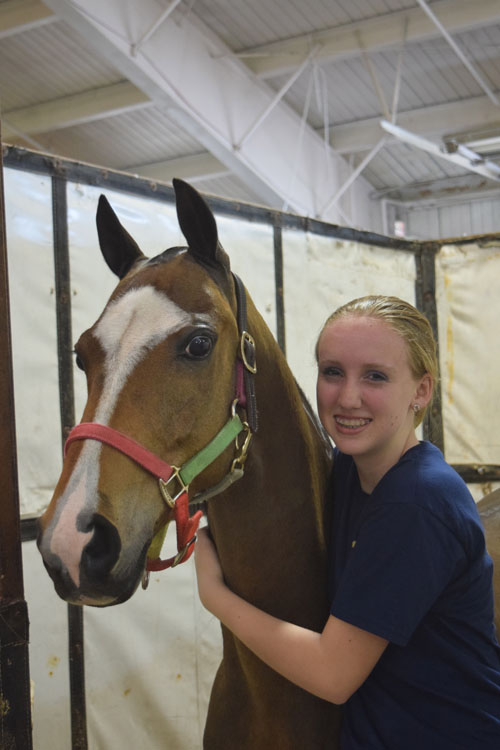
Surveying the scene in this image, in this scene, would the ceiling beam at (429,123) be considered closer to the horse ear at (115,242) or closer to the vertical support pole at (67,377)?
the vertical support pole at (67,377)

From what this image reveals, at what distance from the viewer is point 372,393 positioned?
112cm

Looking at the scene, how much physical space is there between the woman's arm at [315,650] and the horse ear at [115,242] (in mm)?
633

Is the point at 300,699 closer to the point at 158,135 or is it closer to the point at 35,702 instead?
the point at 35,702

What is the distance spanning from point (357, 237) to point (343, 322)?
5.80 ft

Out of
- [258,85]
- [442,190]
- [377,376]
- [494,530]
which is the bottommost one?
[494,530]

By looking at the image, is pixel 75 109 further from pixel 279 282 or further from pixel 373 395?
pixel 373 395

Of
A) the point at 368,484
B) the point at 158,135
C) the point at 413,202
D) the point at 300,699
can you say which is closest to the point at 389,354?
the point at 368,484

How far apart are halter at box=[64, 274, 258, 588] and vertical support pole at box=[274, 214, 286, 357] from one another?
1.42 meters

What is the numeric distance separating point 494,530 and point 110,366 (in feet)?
4.84

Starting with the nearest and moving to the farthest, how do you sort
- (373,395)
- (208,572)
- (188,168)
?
(373,395), (208,572), (188,168)

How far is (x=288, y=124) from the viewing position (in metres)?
5.68

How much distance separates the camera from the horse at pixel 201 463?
91cm

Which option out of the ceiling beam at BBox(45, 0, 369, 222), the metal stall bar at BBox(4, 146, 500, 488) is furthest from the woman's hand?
the ceiling beam at BBox(45, 0, 369, 222)

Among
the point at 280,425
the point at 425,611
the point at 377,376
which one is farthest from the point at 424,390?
the point at 425,611
